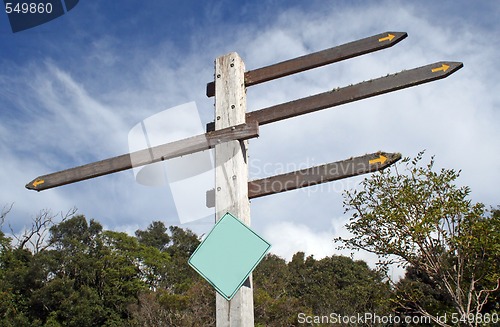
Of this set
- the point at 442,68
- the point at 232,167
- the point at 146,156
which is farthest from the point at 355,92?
the point at 146,156

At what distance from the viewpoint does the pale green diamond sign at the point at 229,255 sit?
102 inches

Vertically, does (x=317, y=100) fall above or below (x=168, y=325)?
above

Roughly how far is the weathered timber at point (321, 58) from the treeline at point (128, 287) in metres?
15.6

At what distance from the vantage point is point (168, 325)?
18.2 metres

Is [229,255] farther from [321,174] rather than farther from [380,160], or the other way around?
[380,160]

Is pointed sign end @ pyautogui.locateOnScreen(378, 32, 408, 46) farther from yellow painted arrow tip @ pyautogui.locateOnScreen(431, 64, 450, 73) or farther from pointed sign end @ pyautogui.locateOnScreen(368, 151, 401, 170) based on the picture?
pointed sign end @ pyautogui.locateOnScreen(368, 151, 401, 170)

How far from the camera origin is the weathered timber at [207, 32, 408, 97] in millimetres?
3279

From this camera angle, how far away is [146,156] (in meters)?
3.45

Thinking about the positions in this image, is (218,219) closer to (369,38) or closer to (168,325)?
(369,38)

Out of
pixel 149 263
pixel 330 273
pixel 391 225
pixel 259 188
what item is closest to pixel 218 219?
pixel 259 188

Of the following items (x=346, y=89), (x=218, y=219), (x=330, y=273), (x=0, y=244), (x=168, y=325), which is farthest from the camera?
(x=330, y=273)

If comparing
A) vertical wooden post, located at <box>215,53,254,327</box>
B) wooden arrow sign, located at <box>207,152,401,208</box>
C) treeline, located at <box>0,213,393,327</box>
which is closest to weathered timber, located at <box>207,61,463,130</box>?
vertical wooden post, located at <box>215,53,254,327</box>

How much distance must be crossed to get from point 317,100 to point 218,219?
1.17m

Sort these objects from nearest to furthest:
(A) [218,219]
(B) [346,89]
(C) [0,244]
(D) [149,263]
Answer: (A) [218,219] < (B) [346,89] < (C) [0,244] < (D) [149,263]
